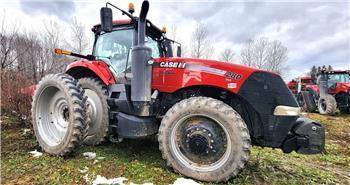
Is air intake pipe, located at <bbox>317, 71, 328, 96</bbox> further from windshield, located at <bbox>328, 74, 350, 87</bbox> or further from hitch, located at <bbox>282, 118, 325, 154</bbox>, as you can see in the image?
hitch, located at <bbox>282, 118, 325, 154</bbox>

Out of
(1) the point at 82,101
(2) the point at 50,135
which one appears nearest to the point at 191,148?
(1) the point at 82,101

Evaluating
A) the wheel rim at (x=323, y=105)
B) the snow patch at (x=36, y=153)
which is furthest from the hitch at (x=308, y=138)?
the wheel rim at (x=323, y=105)

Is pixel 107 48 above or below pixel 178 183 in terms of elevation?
above

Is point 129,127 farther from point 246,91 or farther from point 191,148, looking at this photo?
point 246,91

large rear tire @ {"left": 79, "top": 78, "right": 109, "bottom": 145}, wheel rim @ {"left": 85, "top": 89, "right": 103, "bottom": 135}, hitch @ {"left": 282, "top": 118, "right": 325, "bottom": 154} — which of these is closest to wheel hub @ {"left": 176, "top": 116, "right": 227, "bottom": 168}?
hitch @ {"left": 282, "top": 118, "right": 325, "bottom": 154}

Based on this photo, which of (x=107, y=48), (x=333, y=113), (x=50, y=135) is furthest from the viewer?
(x=333, y=113)

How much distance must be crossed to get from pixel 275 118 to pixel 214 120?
0.80 meters

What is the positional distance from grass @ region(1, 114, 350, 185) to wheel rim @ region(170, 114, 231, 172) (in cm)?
28

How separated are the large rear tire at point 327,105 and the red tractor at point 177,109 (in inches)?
408

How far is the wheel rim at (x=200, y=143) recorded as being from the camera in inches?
116

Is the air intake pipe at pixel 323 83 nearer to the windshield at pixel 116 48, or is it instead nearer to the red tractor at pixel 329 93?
the red tractor at pixel 329 93

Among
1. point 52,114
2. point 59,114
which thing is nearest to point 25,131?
point 52,114

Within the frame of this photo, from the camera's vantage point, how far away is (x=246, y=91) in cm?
307

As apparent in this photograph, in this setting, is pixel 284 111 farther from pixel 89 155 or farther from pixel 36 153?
pixel 36 153
